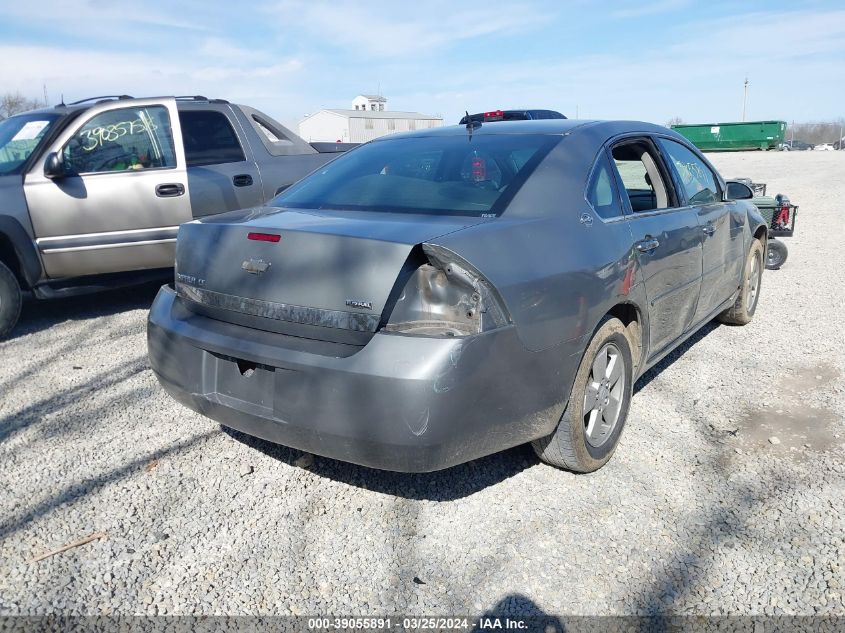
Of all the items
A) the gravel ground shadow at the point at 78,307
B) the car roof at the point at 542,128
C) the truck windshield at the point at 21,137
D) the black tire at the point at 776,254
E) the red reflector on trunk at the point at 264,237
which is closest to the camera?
the red reflector on trunk at the point at 264,237

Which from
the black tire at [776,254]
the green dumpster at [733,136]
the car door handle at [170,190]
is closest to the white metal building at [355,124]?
the green dumpster at [733,136]

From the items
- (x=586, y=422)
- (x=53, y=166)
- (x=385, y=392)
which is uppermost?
(x=53, y=166)

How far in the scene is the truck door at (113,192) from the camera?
546 centimetres

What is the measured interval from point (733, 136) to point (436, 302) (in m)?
52.6

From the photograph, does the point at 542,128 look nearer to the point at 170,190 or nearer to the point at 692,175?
the point at 692,175

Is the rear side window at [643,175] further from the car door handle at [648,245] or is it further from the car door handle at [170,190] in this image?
the car door handle at [170,190]

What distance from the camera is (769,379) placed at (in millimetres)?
4414

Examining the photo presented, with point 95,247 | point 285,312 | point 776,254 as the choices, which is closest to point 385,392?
point 285,312

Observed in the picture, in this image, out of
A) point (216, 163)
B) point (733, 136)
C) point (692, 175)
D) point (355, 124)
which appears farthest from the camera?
point (355, 124)

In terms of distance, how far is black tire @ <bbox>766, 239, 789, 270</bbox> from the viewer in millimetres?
8003

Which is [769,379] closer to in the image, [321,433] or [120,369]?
[321,433]

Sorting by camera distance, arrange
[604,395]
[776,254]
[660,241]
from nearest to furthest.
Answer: [604,395], [660,241], [776,254]

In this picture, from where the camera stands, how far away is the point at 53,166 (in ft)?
17.5

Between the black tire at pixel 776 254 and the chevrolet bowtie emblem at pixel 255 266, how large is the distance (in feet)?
23.3
